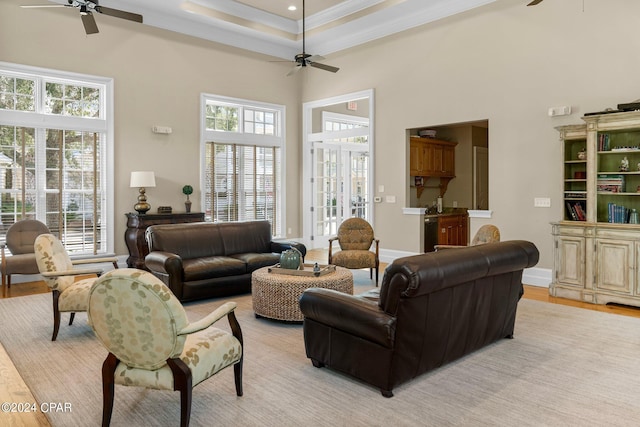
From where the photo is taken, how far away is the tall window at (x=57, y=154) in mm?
6441

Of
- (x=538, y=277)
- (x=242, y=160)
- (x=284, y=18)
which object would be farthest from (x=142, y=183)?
(x=538, y=277)

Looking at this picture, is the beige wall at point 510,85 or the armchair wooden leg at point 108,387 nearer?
the armchair wooden leg at point 108,387

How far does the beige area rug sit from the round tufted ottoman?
0.21m

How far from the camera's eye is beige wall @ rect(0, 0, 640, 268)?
19.1 feet

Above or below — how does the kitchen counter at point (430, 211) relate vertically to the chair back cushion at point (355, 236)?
above

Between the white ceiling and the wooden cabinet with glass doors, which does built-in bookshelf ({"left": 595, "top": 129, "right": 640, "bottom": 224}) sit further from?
the white ceiling

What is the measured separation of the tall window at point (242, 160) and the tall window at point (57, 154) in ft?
5.86

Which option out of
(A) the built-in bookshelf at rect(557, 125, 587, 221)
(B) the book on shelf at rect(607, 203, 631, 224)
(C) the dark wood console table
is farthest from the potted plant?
(B) the book on shelf at rect(607, 203, 631, 224)

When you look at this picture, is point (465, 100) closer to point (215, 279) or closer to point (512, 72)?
point (512, 72)

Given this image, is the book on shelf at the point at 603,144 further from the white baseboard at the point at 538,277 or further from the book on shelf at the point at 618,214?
the white baseboard at the point at 538,277

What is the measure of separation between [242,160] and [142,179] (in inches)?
88.3

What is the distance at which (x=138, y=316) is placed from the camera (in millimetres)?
2297

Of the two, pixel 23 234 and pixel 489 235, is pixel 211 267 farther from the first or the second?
pixel 489 235

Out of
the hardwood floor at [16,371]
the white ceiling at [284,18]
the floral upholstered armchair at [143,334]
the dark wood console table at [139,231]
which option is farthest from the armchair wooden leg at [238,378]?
the white ceiling at [284,18]
